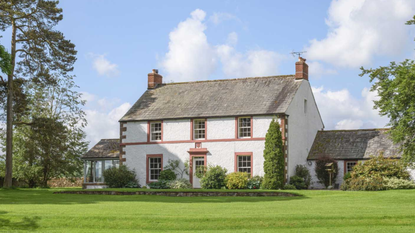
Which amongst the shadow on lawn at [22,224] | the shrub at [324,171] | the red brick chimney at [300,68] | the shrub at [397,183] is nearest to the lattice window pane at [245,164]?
the shrub at [324,171]

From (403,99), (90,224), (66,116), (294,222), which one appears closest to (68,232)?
(90,224)

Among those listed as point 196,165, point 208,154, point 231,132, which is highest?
point 231,132

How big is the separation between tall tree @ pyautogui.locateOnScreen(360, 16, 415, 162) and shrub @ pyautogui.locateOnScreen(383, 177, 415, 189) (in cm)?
174

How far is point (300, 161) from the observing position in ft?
121

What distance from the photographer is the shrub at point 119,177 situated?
3756cm

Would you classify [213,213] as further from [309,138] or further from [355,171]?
[309,138]

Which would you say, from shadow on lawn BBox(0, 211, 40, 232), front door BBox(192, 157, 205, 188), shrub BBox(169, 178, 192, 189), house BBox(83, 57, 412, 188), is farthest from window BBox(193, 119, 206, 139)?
shadow on lawn BBox(0, 211, 40, 232)

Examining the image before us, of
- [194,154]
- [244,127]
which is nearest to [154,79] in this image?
[194,154]

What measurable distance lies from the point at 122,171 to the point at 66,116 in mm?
9935

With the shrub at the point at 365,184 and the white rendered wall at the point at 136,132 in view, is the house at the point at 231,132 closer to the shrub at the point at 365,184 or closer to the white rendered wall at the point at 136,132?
the white rendered wall at the point at 136,132

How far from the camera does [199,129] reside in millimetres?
37281

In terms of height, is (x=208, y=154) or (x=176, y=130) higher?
(x=176, y=130)

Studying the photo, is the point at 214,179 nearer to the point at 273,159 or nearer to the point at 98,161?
the point at 273,159

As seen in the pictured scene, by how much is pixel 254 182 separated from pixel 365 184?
22.7 feet
